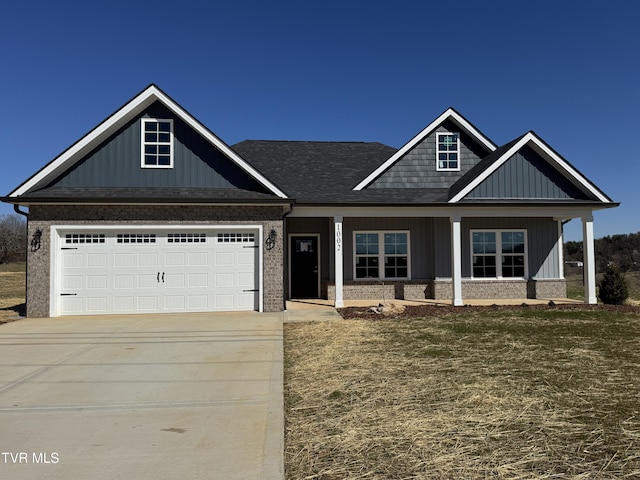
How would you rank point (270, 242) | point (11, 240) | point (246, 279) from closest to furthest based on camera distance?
point (270, 242) → point (246, 279) → point (11, 240)

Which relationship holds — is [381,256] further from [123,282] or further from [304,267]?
[123,282]

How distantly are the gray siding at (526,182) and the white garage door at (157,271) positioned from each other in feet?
24.6

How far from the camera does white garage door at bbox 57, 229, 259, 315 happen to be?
1159 cm

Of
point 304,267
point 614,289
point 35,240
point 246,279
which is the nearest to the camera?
point 35,240

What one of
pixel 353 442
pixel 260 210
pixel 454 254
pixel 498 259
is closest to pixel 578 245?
pixel 498 259

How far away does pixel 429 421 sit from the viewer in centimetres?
414

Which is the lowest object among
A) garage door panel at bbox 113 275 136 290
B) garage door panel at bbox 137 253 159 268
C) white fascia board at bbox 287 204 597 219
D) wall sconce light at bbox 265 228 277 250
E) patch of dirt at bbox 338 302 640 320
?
patch of dirt at bbox 338 302 640 320

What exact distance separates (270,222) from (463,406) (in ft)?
27.5

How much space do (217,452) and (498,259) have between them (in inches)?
528

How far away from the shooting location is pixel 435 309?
1215 cm

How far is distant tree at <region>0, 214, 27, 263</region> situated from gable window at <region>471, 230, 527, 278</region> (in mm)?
52381

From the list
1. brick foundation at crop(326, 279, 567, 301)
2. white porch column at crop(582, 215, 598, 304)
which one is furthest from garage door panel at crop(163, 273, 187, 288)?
white porch column at crop(582, 215, 598, 304)

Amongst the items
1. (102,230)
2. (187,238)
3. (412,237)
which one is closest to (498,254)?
(412,237)

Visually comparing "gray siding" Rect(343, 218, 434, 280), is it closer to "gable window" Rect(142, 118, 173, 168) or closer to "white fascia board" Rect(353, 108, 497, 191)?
"white fascia board" Rect(353, 108, 497, 191)
